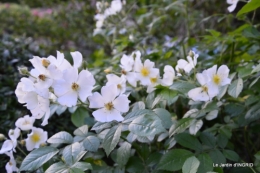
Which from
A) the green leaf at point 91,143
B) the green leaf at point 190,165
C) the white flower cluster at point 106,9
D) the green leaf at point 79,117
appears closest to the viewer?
the green leaf at point 190,165

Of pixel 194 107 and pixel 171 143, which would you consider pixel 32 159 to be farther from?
pixel 194 107

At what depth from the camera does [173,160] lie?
95 centimetres

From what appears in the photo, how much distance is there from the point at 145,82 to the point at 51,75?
40 centimetres

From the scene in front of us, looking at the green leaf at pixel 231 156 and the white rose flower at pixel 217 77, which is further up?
the white rose flower at pixel 217 77

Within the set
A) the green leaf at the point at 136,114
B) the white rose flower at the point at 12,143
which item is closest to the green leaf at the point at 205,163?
the green leaf at the point at 136,114

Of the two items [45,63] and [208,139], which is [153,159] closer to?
[208,139]

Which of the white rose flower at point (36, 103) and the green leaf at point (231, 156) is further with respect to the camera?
the green leaf at point (231, 156)

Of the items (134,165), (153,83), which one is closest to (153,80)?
(153,83)

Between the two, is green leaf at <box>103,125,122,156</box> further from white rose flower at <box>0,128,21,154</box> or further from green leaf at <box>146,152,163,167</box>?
white rose flower at <box>0,128,21,154</box>

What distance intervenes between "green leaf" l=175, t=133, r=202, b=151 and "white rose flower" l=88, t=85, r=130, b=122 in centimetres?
22

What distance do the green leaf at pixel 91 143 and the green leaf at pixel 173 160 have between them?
200 mm

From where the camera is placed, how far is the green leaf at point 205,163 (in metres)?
0.90

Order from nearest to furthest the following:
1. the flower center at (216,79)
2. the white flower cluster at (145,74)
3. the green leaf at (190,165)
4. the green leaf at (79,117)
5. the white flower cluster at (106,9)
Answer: the green leaf at (190,165)
the flower center at (216,79)
the white flower cluster at (145,74)
the green leaf at (79,117)
the white flower cluster at (106,9)

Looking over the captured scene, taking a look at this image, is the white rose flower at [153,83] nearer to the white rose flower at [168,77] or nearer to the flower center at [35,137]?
the white rose flower at [168,77]
